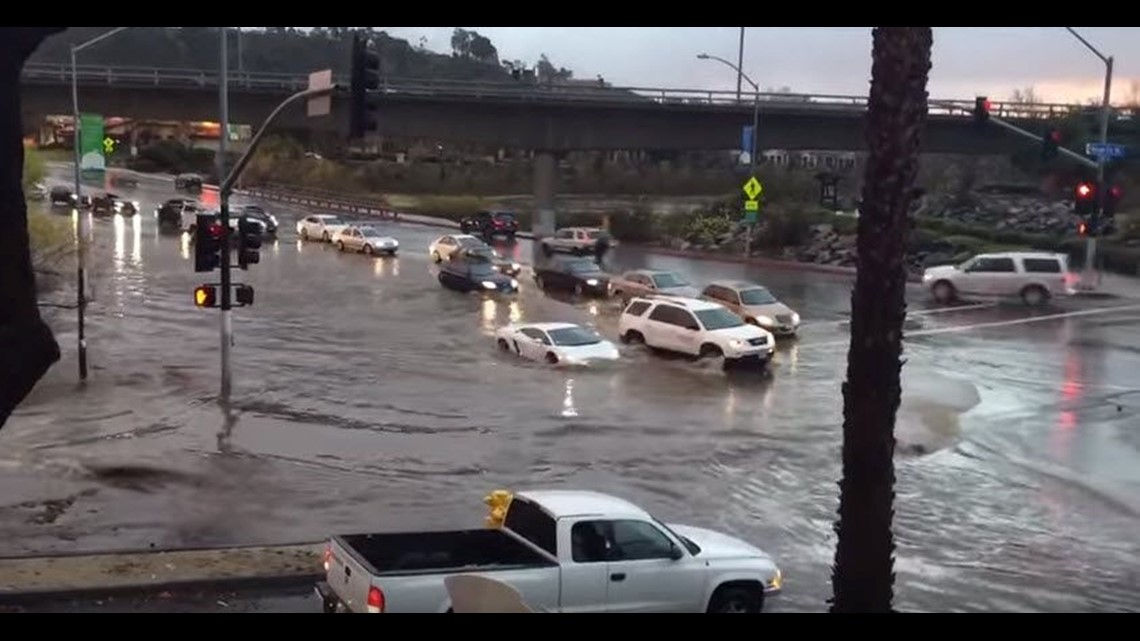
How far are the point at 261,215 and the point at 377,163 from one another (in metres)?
44.1

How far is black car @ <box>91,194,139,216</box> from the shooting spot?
78750mm

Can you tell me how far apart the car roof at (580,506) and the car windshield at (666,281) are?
28576mm

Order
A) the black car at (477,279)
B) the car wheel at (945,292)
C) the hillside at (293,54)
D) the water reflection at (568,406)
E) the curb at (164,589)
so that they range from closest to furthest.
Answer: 1. the curb at (164,589)
2. the water reflection at (568,406)
3. the car wheel at (945,292)
4. the black car at (477,279)
5. the hillside at (293,54)

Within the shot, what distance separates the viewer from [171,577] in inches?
534

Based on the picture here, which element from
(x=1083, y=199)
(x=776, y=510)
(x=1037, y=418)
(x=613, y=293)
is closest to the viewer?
(x=776, y=510)

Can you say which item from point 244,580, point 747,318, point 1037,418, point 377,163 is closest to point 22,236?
point 244,580

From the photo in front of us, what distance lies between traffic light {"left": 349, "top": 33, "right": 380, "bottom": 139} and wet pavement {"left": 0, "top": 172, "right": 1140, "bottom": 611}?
18.1 feet

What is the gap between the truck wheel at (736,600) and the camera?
40.2 feet

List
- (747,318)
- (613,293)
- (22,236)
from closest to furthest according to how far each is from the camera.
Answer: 1. (22,236)
2. (747,318)
3. (613,293)

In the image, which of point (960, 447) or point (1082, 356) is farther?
point (1082, 356)

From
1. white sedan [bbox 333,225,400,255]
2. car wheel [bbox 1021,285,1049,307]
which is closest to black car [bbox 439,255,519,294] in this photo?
white sedan [bbox 333,225,400,255]

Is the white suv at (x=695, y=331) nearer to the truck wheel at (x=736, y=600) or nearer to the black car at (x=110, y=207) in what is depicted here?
the truck wheel at (x=736, y=600)

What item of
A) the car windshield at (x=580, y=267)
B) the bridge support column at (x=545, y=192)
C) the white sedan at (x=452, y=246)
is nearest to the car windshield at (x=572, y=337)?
the car windshield at (x=580, y=267)
